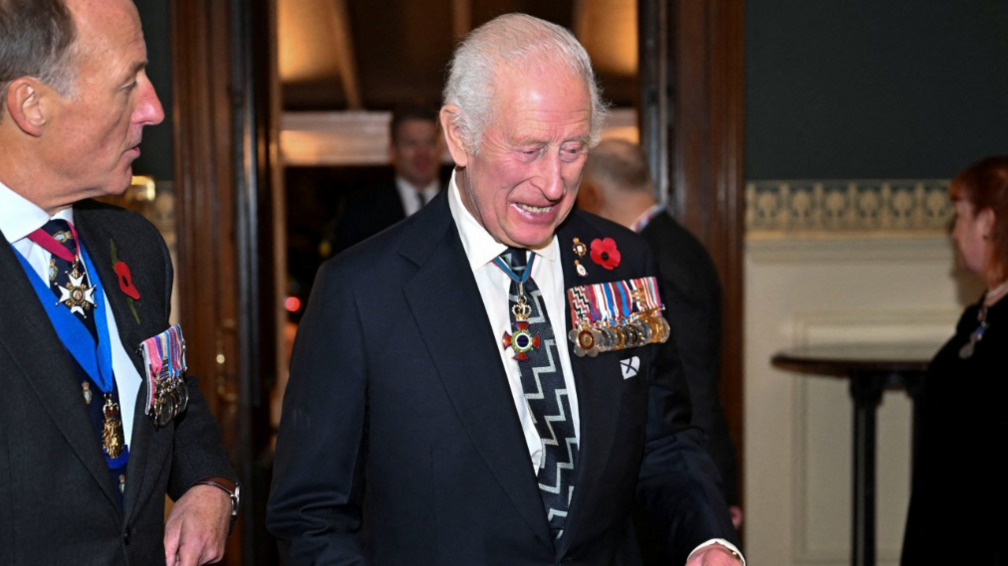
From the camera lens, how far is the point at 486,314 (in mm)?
1830

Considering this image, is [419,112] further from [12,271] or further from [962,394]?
[12,271]

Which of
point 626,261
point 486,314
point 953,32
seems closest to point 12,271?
point 486,314

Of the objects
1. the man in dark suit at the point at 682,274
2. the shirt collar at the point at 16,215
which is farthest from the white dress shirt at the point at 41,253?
the man in dark suit at the point at 682,274

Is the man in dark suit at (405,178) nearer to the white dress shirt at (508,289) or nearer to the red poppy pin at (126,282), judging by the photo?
the white dress shirt at (508,289)

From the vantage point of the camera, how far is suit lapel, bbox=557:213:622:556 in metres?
1.76

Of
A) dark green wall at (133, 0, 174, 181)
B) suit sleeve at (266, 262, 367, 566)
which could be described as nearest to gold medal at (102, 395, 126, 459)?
suit sleeve at (266, 262, 367, 566)

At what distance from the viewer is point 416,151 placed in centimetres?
534

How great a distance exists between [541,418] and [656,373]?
279 mm

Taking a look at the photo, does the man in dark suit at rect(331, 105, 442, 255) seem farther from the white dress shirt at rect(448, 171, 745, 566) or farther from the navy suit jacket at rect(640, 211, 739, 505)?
the white dress shirt at rect(448, 171, 745, 566)

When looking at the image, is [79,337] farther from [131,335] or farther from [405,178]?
[405,178]

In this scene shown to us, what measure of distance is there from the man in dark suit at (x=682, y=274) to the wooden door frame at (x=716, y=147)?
3.06 feet

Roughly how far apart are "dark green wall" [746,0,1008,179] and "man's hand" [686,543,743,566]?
9.80 ft


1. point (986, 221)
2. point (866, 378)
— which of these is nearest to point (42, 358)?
Result: point (986, 221)

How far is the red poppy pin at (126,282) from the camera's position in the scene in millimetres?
1679
